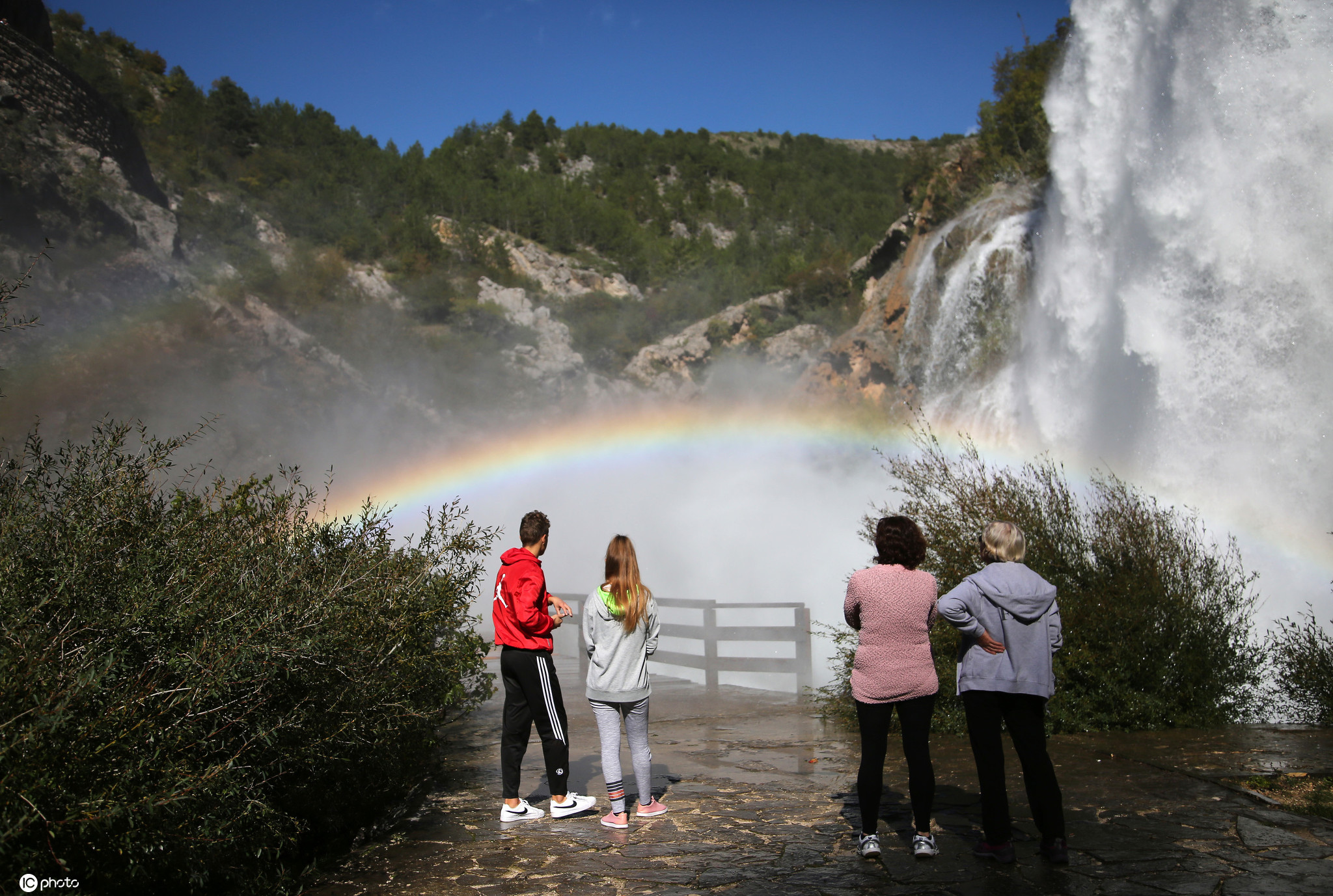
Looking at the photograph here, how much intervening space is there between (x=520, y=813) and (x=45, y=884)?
8.64 ft

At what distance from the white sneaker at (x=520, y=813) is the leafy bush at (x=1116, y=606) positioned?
345 cm

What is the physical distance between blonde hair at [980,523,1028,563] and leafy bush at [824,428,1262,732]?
2996mm

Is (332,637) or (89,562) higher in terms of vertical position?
(89,562)

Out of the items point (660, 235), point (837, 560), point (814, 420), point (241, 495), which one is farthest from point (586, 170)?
point (241, 495)

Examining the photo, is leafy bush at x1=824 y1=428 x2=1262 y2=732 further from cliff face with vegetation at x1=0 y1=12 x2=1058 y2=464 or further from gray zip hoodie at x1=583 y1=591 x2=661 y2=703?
cliff face with vegetation at x1=0 y1=12 x2=1058 y2=464

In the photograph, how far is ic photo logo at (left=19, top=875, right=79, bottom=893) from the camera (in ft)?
8.86

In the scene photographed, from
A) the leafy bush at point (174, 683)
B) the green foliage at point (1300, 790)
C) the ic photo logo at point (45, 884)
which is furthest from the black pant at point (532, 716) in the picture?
the green foliage at point (1300, 790)

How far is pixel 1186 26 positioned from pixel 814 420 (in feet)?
77.9

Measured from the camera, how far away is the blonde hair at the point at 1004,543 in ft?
13.4

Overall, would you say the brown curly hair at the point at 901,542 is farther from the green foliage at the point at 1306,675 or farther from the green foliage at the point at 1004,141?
the green foliage at the point at 1004,141

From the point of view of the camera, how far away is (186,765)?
120 inches

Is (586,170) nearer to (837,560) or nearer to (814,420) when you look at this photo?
(814,420)

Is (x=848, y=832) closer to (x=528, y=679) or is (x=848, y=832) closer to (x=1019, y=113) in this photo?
(x=528, y=679)

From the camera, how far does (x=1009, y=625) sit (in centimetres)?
398
